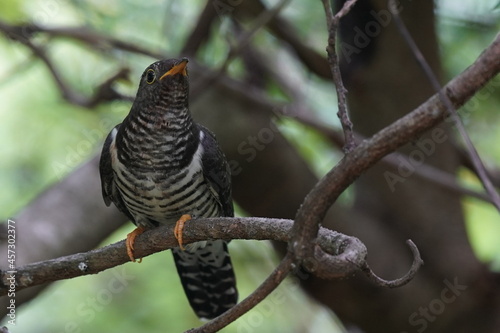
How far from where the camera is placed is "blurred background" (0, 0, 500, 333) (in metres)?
4.29

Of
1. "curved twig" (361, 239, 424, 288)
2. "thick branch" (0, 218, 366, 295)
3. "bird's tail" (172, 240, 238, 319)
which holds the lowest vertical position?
"bird's tail" (172, 240, 238, 319)

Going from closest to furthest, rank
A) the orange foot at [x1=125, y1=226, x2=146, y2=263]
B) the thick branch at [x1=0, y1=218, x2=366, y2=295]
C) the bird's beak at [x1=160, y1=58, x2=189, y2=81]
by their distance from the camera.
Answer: the thick branch at [x1=0, y1=218, x2=366, y2=295]
the orange foot at [x1=125, y1=226, x2=146, y2=263]
the bird's beak at [x1=160, y1=58, x2=189, y2=81]

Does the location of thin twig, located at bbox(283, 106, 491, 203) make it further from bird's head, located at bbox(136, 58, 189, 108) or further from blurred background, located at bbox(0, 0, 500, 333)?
bird's head, located at bbox(136, 58, 189, 108)

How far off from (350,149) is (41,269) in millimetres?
1412

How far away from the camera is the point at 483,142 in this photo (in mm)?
5547

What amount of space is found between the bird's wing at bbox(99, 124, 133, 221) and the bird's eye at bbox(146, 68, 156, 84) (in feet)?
1.08

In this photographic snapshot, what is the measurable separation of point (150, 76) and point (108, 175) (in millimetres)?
527

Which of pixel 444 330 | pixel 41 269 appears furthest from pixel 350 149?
pixel 444 330

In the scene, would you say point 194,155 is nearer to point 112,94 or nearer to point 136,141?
point 136,141

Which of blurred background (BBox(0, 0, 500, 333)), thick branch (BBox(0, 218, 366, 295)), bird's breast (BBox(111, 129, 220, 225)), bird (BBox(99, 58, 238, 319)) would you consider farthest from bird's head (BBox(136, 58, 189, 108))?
blurred background (BBox(0, 0, 500, 333))

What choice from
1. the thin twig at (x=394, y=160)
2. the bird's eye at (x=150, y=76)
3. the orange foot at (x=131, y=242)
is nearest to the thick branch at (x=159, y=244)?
the orange foot at (x=131, y=242)

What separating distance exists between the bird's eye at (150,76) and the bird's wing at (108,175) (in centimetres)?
33

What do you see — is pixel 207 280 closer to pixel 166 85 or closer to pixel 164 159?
pixel 164 159

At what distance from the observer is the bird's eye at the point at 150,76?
3.18m
